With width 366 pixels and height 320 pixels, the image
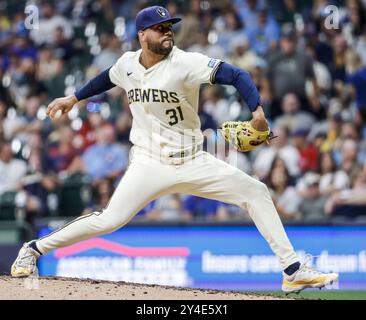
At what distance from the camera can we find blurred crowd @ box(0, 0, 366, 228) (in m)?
12.8

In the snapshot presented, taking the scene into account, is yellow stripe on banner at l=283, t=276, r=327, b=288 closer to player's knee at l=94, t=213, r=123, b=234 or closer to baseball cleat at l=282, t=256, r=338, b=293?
baseball cleat at l=282, t=256, r=338, b=293

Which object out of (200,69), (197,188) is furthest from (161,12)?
(197,188)

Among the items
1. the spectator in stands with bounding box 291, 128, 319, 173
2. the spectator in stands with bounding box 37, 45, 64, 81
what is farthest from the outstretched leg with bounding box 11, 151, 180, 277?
the spectator in stands with bounding box 37, 45, 64, 81

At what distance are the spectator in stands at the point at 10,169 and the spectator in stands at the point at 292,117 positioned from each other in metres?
3.45

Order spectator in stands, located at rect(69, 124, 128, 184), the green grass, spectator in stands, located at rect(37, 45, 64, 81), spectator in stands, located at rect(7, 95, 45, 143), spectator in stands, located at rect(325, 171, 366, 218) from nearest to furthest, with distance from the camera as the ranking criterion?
the green grass → spectator in stands, located at rect(325, 171, 366, 218) → spectator in stands, located at rect(69, 124, 128, 184) → spectator in stands, located at rect(7, 95, 45, 143) → spectator in stands, located at rect(37, 45, 64, 81)

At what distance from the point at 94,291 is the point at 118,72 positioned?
169 cm

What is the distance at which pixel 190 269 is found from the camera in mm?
11969

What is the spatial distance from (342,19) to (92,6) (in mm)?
4117

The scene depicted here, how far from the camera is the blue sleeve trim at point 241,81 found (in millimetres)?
7316

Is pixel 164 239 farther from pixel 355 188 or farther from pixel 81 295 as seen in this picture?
pixel 81 295

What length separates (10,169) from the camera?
13.9m

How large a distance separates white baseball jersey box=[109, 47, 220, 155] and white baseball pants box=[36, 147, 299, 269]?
0.56 feet

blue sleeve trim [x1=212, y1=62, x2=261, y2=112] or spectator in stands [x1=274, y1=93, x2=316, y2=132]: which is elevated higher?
spectator in stands [x1=274, y1=93, x2=316, y2=132]

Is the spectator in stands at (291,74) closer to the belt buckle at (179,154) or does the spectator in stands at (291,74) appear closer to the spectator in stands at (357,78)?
the spectator in stands at (357,78)
